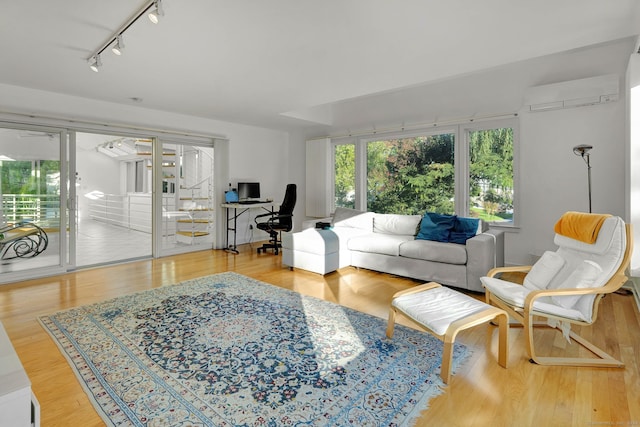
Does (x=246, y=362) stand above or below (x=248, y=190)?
below

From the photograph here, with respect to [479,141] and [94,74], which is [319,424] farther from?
[479,141]

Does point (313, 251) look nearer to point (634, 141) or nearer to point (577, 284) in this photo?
point (577, 284)

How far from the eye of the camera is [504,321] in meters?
2.10

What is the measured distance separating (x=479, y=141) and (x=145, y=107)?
5.22 meters

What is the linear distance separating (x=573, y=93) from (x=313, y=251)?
3.80 m

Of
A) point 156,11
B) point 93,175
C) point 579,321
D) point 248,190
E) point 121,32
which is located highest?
point 121,32

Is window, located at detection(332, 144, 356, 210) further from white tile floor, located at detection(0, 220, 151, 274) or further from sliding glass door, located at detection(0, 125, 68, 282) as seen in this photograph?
sliding glass door, located at detection(0, 125, 68, 282)

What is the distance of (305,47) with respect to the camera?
9.56ft

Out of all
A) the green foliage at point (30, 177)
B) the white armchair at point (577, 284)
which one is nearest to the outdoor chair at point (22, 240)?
the green foliage at point (30, 177)

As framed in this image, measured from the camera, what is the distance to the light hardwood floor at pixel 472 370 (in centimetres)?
166

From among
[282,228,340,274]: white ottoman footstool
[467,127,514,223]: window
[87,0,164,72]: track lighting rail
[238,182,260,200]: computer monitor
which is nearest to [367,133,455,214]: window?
[467,127,514,223]: window

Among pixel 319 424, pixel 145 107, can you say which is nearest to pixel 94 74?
pixel 145 107

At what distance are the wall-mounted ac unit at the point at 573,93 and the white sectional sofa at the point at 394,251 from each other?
181 cm

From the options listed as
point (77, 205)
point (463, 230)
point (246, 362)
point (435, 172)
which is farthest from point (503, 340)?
point (77, 205)
